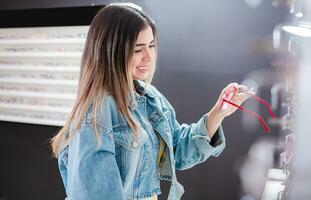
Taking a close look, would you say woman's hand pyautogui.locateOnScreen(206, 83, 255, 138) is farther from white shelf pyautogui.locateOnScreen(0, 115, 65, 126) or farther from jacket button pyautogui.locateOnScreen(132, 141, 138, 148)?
white shelf pyautogui.locateOnScreen(0, 115, 65, 126)

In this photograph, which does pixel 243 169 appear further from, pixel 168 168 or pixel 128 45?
pixel 128 45

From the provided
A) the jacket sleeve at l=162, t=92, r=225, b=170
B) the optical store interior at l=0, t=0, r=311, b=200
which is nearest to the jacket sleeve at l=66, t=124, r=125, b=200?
the jacket sleeve at l=162, t=92, r=225, b=170

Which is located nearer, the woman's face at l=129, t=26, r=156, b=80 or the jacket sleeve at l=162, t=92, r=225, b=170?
the woman's face at l=129, t=26, r=156, b=80

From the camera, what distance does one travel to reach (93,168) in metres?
1.13

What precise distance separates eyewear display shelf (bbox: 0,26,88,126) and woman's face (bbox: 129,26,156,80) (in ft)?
4.25

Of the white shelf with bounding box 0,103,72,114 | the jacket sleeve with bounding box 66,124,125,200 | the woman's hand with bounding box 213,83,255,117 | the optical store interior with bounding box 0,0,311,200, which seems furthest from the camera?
the white shelf with bounding box 0,103,72,114

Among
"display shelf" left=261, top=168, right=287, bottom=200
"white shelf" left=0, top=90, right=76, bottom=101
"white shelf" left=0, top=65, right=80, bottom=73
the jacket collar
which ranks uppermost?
the jacket collar

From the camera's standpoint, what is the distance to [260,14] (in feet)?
6.43

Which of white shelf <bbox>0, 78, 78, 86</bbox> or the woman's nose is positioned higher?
the woman's nose

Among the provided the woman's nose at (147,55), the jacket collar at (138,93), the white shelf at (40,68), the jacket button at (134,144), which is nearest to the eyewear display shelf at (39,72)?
the white shelf at (40,68)

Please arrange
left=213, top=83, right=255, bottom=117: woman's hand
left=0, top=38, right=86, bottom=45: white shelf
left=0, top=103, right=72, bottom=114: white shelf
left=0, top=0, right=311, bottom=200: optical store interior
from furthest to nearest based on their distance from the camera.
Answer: left=0, top=103, right=72, bottom=114: white shelf → left=0, top=38, right=86, bottom=45: white shelf → left=0, top=0, right=311, bottom=200: optical store interior → left=213, top=83, right=255, bottom=117: woman's hand

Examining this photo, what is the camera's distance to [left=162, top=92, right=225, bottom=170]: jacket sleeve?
1.47m

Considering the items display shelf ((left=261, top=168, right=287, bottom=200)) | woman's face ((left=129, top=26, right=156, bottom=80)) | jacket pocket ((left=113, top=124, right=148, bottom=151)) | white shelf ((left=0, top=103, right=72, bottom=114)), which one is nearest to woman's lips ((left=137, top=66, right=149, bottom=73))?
woman's face ((left=129, top=26, right=156, bottom=80))

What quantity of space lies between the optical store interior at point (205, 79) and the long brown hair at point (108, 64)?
0.53m
